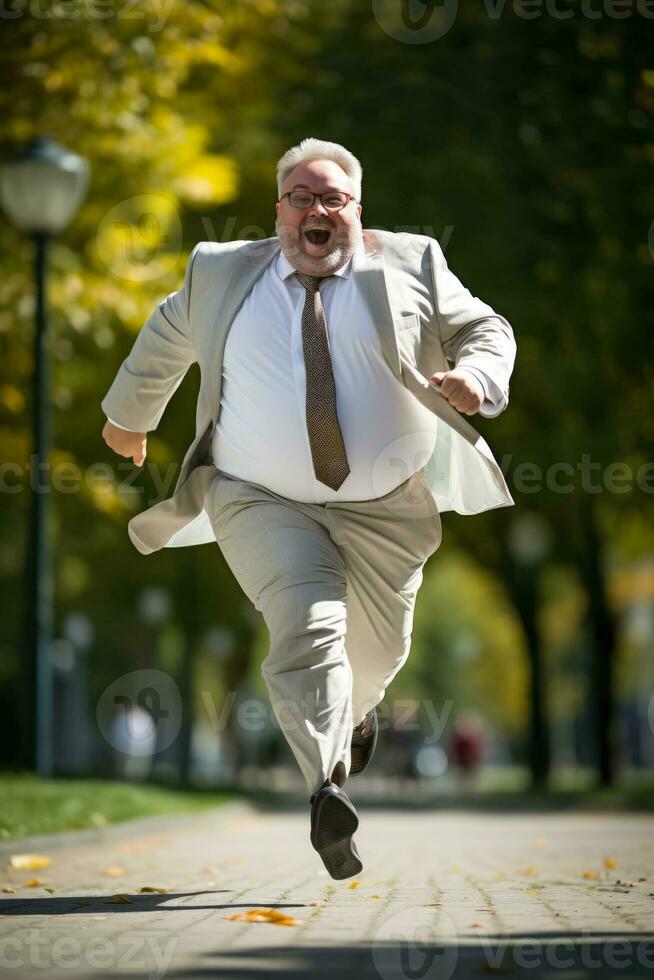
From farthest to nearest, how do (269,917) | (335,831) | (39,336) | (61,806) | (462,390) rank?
(39,336) → (61,806) → (462,390) → (335,831) → (269,917)

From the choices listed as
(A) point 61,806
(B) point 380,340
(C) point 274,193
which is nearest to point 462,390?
(B) point 380,340

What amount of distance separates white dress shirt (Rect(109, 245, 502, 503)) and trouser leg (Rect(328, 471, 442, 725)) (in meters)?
0.10

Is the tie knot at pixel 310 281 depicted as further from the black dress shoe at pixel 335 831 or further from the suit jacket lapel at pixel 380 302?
the black dress shoe at pixel 335 831

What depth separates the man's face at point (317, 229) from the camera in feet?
20.1

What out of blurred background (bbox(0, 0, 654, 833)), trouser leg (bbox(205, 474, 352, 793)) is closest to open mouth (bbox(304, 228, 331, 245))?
trouser leg (bbox(205, 474, 352, 793))

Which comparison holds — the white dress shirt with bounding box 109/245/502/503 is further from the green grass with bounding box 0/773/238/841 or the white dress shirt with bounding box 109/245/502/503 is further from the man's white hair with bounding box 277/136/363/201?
the green grass with bounding box 0/773/238/841

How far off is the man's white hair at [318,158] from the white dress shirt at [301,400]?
13.6 inches

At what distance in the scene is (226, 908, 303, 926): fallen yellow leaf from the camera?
5.27 metres

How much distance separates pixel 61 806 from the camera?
466 inches

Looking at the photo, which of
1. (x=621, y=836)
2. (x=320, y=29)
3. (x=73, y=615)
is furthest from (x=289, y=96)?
(x=73, y=615)

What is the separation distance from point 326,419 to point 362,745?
5.31 feet

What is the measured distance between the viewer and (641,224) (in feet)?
48.9

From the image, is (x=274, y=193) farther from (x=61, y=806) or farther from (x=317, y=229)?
(x=317, y=229)

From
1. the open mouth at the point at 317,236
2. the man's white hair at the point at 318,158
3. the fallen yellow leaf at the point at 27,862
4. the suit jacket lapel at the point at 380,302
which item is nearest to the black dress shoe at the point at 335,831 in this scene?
the suit jacket lapel at the point at 380,302
